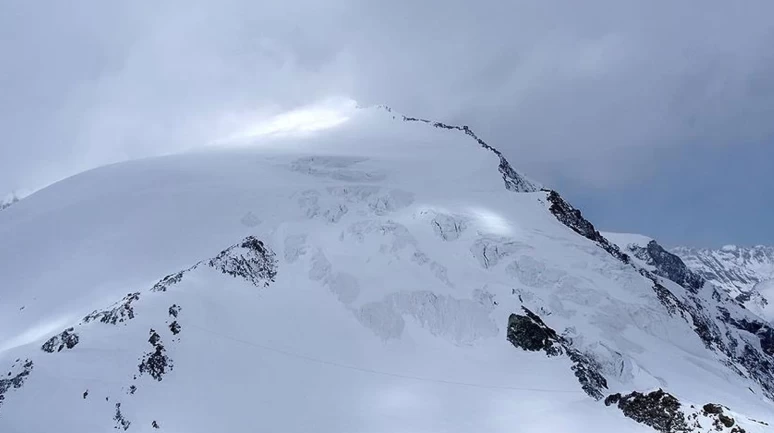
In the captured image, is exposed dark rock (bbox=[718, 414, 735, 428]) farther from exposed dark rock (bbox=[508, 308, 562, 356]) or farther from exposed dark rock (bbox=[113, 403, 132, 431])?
exposed dark rock (bbox=[113, 403, 132, 431])

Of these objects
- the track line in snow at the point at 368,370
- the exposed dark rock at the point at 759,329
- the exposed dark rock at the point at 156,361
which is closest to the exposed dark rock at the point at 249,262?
the track line in snow at the point at 368,370

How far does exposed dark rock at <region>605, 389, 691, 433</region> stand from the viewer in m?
39.3

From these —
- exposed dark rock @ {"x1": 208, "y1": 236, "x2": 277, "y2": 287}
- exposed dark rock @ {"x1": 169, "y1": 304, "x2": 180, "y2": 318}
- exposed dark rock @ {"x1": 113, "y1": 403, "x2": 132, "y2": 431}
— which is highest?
exposed dark rock @ {"x1": 208, "y1": 236, "x2": 277, "y2": 287}

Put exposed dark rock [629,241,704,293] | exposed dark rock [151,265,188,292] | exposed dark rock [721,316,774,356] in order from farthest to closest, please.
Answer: exposed dark rock [629,241,704,293] < exposed dark rock [721,316,774,356] < exposed dark rock [151,265,188,292]

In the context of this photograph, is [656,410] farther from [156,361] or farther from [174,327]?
[174,327]

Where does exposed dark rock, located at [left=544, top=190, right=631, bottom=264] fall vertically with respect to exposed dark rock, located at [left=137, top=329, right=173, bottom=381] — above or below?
above

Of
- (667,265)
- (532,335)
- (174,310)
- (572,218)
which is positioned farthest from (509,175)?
(667,265)

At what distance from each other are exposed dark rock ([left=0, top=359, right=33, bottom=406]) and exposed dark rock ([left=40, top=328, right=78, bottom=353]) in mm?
1845

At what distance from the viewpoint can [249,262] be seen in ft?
192

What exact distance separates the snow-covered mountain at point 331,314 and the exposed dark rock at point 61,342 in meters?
0.12

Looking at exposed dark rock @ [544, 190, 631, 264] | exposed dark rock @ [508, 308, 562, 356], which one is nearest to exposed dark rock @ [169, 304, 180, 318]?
exposed dark rock @ [508, 308, 562, 356]

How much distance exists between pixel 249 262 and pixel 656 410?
128 feet

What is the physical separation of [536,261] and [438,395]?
75.7 ft

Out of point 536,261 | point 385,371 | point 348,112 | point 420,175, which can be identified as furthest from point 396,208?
point 348,112
